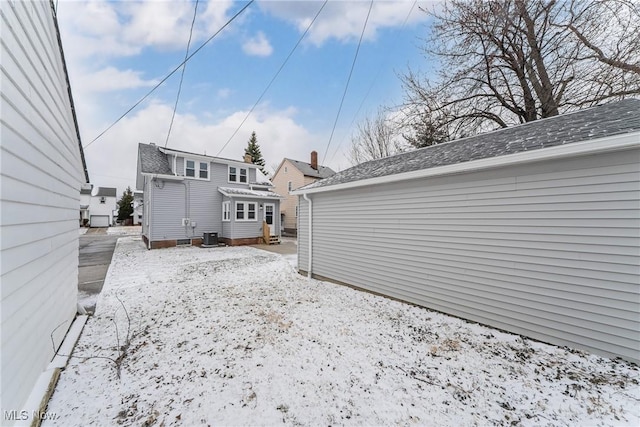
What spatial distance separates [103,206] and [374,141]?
39.1 meters

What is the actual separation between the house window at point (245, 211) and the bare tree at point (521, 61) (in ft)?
32.8

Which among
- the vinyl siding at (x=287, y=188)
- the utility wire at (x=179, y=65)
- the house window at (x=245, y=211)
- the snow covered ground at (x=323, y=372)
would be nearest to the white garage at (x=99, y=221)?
the vinyl siding at (x=287, y=188)

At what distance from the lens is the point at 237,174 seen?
15.9 metres

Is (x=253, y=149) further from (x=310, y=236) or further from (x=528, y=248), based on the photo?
(x=528, y=248)

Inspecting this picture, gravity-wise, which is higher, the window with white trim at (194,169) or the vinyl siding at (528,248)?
the window with white trim at (194,169)

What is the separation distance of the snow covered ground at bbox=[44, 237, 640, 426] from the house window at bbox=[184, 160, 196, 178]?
10.3 metres

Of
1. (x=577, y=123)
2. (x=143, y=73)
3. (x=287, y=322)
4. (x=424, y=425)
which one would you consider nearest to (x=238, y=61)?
(x=143, y=73)

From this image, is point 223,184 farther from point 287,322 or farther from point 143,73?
point 287,322

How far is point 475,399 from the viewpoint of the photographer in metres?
2.42

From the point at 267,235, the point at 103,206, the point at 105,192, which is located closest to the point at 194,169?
the point at 267,235

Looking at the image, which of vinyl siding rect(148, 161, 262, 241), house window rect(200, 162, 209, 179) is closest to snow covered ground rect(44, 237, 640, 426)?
vinyl siding rect(148, 161, 262, 241)

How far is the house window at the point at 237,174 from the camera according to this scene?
1564cm

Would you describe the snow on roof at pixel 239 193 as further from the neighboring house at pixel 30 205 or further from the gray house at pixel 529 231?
the neighboring house at pixel 30 205

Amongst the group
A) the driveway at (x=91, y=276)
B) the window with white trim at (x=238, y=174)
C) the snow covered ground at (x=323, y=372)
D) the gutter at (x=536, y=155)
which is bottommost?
the snow covered ground at (x=323, y=372)
